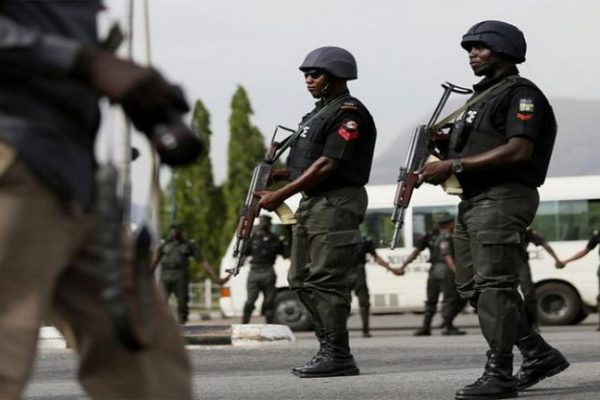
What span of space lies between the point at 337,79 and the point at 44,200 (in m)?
5.35

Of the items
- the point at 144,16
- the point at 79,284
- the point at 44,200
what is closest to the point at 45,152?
the point at 44,200

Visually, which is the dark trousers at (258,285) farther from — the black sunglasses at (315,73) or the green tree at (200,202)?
the green tree at (200,202)

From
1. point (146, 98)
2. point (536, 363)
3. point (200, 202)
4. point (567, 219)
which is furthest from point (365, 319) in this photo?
point (200, 202)

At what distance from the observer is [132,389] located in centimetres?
340

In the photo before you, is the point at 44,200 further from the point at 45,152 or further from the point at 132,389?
the point at 132,389

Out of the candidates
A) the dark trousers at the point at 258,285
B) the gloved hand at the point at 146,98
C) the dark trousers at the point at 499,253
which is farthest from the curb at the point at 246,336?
the gloved hand at the point at 146,98

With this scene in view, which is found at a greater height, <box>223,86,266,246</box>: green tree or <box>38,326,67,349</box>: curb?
<box>223,86,266,246</box>: green tree

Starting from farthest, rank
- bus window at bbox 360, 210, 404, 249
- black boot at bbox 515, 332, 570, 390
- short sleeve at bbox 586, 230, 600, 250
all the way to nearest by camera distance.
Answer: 1. bus window at bbox 360, 210, 404, 249
2. short sleeve at bbox 586, 230, 600, 250
3. black boot at bbox 515, 332, 570, 390

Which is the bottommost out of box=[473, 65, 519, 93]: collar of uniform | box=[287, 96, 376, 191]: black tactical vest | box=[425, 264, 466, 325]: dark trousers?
box=[425, 264, 466, 325]: dark trousers

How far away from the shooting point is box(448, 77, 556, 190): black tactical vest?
7.09m

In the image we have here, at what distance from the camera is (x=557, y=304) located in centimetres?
2250

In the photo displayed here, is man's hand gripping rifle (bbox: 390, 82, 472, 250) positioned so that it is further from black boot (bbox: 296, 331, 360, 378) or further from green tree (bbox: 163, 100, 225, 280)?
green tree (bbox: 163, 100, 225, 280)

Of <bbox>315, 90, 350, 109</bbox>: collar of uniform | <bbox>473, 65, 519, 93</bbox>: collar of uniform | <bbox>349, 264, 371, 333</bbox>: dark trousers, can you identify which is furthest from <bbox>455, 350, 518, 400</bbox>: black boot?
<bbox>349, 264, 371, 333</bbox>: dark trousers

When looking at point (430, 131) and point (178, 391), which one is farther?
point (430, 131)
